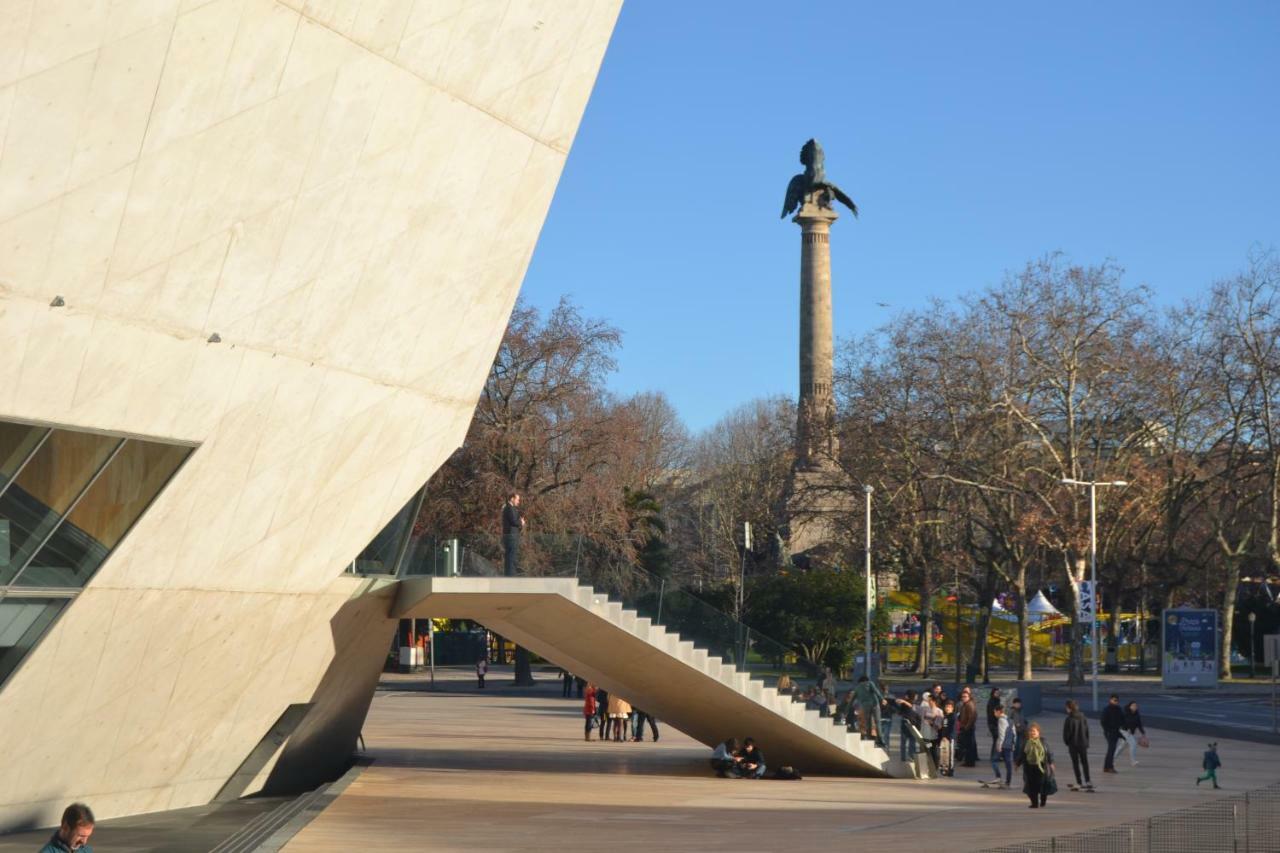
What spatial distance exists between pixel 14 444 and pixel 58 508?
1.17 metres

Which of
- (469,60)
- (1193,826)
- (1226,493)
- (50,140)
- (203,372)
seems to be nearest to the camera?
(50,140)

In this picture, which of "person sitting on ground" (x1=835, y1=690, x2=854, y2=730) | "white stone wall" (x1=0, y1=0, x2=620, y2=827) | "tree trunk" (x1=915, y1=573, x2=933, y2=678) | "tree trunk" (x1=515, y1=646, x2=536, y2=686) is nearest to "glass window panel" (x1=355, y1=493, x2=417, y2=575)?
"white stone wall" (x1=0, y1=0, x2=620, y2=827)

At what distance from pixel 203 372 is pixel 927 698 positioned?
674 inches

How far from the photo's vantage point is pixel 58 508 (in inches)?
642

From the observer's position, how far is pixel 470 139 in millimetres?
18344

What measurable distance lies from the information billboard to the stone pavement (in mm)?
17982

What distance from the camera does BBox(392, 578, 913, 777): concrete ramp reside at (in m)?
24.6

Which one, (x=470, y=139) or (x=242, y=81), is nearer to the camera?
(x=242, y=81)

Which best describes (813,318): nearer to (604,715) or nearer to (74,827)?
(604,715)

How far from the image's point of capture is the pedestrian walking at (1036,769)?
22.2m

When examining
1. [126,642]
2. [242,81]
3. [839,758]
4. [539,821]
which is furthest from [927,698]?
[242,81]

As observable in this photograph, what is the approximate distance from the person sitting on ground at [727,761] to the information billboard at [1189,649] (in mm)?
29880

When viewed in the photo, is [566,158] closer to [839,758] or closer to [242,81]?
[242,81]

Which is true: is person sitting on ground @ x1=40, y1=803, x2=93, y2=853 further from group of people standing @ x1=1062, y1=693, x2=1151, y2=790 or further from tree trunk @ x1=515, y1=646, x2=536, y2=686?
tree trunk @ x1=515, y1=646, x2=536, y2=686
